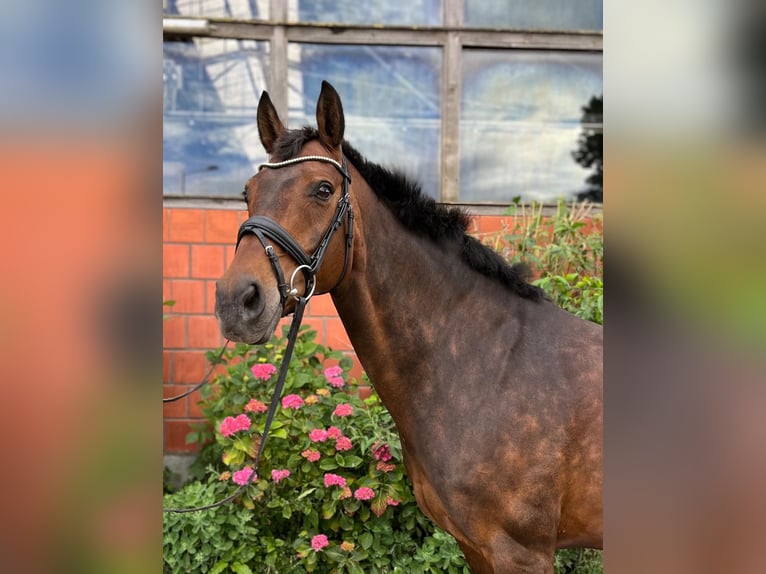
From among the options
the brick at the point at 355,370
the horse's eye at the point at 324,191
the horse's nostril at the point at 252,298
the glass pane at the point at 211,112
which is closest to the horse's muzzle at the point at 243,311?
the horse's nostril at the point at 252,298

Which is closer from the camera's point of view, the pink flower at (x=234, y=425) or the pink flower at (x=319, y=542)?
the pink flower at (x=319, y=542)

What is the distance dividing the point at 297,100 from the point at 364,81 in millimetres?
503

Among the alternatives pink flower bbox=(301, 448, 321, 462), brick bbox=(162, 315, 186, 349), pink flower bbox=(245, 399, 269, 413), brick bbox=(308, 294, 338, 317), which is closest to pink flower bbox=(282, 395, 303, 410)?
pink flower bbox=(245, 399, 269, 413)

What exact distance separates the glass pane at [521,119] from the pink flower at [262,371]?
6.48 ft

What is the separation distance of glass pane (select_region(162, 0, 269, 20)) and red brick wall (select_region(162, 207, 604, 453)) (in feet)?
4.55

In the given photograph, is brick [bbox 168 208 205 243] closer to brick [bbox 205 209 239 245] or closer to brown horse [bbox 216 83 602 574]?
brick [bbox 205 209 239 245]

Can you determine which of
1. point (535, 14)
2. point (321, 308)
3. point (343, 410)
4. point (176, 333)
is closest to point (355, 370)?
point (321, 308)

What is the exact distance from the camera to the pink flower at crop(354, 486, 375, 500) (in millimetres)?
3115

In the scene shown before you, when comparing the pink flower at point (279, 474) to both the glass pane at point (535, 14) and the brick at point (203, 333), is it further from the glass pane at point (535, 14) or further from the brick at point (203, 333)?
the glass pane at point (535, 14)

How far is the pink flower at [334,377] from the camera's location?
348 cm

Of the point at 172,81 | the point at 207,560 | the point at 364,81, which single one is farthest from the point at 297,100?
the point at 207,560
